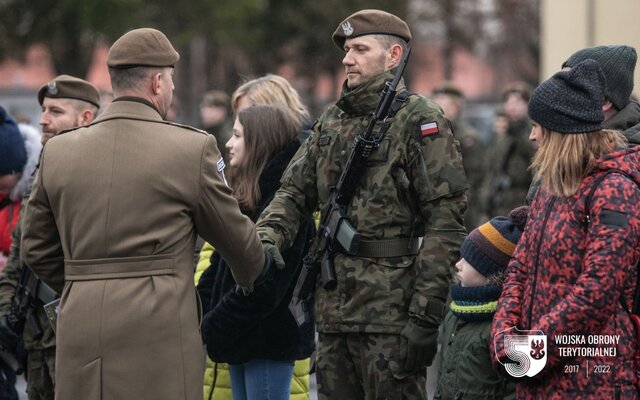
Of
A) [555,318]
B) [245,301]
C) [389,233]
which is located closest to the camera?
[555,318]

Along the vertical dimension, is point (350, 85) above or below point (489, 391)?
above

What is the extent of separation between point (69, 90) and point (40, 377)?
5.29ft

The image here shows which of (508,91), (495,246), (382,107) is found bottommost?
(508,91)

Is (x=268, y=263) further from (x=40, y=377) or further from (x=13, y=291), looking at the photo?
(x=13, y=291)

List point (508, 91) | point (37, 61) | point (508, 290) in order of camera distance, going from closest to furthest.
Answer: point (508, 290), point (508, 91), point (37, 61)

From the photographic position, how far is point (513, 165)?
11.6 m

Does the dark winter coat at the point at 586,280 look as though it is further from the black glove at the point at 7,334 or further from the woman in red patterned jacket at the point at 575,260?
the black glove at the point at 7,334

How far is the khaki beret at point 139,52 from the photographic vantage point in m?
4.63

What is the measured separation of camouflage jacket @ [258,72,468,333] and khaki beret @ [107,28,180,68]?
103 cm

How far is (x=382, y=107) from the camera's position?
5238 millimetres

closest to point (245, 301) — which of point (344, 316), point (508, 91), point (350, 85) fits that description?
point (344, 316)

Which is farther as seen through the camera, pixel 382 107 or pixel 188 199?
pixel 382 107

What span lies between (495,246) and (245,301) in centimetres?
129

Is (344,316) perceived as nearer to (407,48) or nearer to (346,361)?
(346,361)
